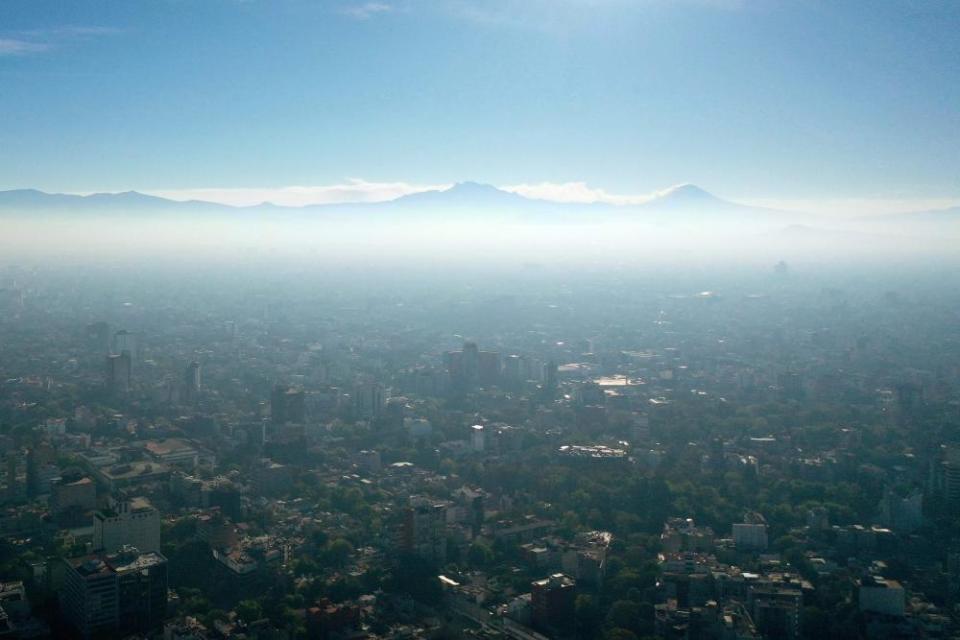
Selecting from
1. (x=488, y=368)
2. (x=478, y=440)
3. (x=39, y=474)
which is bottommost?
(x=478, y=440)

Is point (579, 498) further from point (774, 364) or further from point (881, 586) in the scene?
point (774, 364)

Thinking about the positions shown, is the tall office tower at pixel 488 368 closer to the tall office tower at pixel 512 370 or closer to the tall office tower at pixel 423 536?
the tall office tower at pixel 512 370

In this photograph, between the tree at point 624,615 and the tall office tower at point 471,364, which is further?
the tall office tower at point 471,364

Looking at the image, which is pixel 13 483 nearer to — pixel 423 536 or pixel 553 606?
pixel 423 536

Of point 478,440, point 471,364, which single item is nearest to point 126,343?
point 471,364

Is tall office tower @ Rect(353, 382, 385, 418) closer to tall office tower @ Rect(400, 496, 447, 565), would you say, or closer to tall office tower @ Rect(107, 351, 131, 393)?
tall office tower @ Rect(107, 351, 131, 393)

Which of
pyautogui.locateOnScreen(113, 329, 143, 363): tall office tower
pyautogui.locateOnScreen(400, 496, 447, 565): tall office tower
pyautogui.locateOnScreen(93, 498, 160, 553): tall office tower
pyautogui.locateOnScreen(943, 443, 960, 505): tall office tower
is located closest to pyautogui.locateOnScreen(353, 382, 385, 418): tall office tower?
pyautogui.locateOnScreen(400, 496, 447, 565): tall office tower

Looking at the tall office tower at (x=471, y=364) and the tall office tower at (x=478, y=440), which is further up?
the tall office tower at (x=471, y=364)

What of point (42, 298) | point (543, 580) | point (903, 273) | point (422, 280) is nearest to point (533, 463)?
point (543, 580)

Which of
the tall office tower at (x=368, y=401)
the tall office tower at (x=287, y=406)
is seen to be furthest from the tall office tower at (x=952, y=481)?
the tall office tower at (x=287, y=406)
